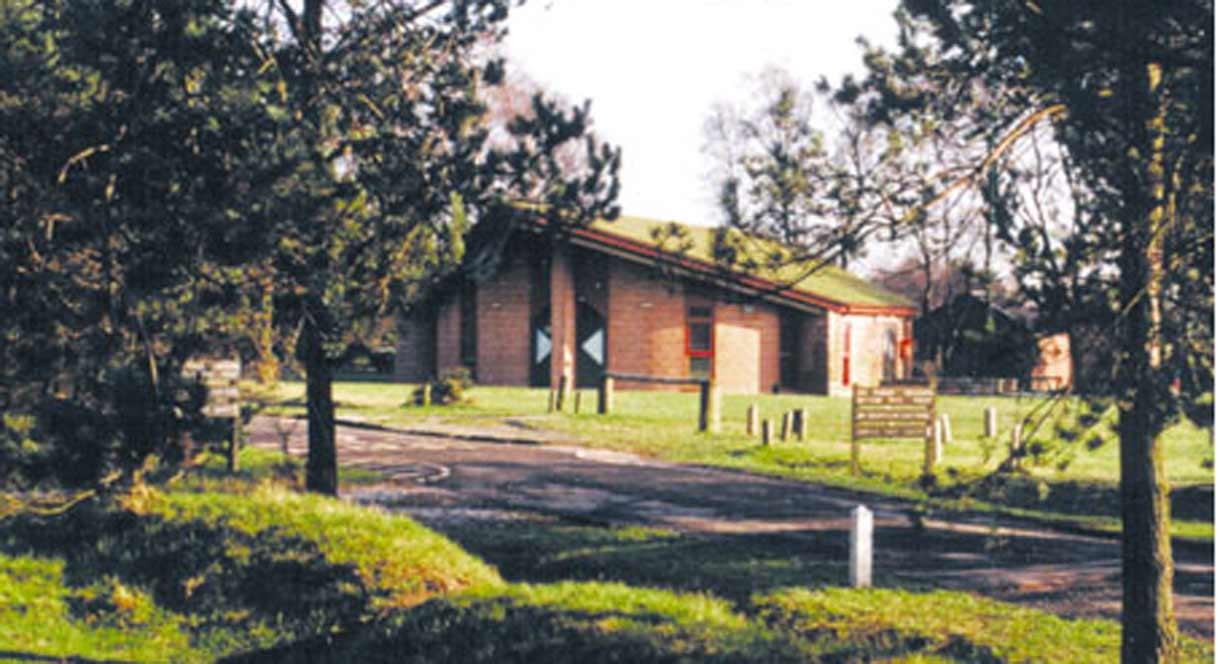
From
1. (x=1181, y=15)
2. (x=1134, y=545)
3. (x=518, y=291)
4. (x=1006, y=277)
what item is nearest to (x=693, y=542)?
(x=1134, y=545)

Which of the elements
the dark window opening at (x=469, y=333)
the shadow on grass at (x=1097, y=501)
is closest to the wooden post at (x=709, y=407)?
the shadow on grass at (x=1097, y=501)

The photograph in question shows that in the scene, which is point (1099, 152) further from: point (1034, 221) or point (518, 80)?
point (518, 80)

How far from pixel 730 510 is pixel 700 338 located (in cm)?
2227

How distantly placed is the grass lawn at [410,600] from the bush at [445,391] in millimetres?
14899

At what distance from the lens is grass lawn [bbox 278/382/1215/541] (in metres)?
11.4

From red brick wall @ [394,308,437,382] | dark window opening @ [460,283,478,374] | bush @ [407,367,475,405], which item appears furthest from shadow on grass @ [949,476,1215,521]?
red brick wall @ [394,308,437,382]

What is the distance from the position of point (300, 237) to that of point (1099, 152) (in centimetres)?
601

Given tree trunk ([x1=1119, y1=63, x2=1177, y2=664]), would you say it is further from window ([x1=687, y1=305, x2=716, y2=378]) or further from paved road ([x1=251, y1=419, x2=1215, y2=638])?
window ([x1=687, y1=305, x2=716, y2=378])

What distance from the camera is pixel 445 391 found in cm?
3011

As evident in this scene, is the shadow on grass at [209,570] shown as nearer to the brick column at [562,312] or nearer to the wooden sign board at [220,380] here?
the wooden sign board at [220,380]

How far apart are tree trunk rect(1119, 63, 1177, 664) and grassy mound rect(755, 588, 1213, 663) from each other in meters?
0.90

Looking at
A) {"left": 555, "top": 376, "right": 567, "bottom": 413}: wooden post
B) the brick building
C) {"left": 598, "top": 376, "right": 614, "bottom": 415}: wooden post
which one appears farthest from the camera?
the brick building

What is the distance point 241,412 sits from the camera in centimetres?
1234

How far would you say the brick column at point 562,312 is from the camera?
3650cm
